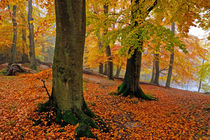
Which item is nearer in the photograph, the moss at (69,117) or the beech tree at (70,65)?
the beech tree at (70,65)

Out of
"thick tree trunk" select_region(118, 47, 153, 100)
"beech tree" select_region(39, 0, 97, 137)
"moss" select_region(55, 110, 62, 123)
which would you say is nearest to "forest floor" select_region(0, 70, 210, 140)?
"moss" select_region(55, 110, 62, 123)

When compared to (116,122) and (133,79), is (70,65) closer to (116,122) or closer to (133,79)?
(116,122)

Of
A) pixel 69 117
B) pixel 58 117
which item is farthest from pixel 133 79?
pixel 58 117

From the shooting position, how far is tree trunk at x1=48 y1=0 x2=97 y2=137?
300cm

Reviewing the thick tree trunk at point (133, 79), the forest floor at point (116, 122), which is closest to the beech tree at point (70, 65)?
the forest floor at point (116, 122)

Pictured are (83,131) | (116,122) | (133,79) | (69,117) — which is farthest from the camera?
(133,79)

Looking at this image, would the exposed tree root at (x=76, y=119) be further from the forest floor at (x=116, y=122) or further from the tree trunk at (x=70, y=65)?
the forest floor at (x=116, y=122)

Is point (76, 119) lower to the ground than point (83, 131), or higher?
higher

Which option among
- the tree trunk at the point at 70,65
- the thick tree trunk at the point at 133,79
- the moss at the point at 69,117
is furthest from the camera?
the thick tree trunk at the point at 133,79

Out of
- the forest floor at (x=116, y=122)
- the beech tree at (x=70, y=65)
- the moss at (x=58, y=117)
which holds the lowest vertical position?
the forest floor at (x=116, y=122)

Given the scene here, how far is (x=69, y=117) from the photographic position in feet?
11.2

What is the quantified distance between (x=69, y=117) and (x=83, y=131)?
606 mm

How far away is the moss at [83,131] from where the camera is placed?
3.08m

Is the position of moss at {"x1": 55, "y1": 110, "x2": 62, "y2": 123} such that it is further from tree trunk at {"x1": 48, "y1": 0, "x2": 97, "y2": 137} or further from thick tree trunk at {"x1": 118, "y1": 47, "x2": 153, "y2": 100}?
thick tree trunk at {"x1": 118, "y1": 47, "x2": 153, "y2": 100}
